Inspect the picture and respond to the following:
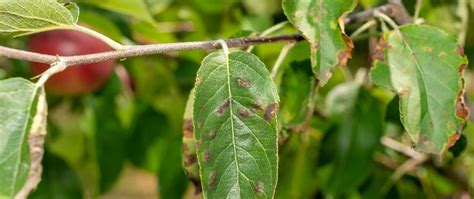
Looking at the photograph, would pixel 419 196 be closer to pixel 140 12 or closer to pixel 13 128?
pixel 140 12

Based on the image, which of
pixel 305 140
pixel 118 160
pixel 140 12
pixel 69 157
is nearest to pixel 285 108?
pixel 140 12

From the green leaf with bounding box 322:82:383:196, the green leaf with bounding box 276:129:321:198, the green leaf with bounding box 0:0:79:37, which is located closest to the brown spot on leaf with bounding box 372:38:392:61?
the green leaf with bounding box 0:0:79:37

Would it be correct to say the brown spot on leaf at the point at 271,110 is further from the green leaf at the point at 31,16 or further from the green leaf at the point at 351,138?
the green leaf at the point at 351,138

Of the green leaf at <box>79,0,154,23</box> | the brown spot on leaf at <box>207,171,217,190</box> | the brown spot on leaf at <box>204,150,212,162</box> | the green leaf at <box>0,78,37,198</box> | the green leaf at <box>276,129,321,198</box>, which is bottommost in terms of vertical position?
the green leaf at <box>276,129,321,198</box>

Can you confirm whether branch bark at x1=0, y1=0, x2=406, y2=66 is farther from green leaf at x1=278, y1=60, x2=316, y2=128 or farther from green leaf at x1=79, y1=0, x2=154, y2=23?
green leaf at x1=79, y1=0, x2=154, y2=23

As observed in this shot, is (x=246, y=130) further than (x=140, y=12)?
No

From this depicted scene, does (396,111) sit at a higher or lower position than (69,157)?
lower
